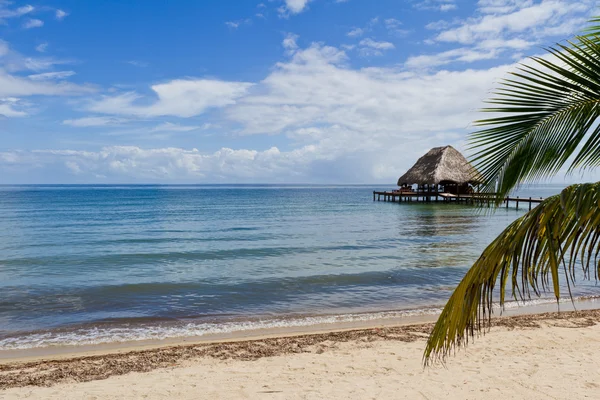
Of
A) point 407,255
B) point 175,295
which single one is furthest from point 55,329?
point 407,255

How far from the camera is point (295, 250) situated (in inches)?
747

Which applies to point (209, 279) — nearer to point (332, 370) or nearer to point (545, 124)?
point (332, 370)

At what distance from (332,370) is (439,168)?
46.3 m

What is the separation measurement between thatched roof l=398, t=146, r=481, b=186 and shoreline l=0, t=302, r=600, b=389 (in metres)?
42.2

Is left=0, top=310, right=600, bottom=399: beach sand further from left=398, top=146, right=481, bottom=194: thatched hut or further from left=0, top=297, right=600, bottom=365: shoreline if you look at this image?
left=398, top=146, right=481, bottom=194: thatched hut

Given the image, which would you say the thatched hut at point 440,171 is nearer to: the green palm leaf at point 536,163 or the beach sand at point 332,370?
the beach sand at point 332,370

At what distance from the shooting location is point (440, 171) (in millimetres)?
49938

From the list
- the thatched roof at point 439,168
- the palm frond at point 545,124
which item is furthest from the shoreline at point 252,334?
the thatched roof at point 439,168

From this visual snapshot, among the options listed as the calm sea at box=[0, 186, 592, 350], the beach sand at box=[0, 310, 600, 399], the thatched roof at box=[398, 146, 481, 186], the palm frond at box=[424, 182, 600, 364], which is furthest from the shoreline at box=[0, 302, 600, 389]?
the thatched roof at box=[398, 146, 481, 186]

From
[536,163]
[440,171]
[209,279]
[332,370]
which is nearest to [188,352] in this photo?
[332,370]

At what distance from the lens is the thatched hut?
49.9m

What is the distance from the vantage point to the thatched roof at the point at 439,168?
4988 centimetres

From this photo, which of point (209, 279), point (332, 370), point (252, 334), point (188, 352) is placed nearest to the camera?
point (332, 370)

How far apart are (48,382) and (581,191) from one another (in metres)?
6.25
